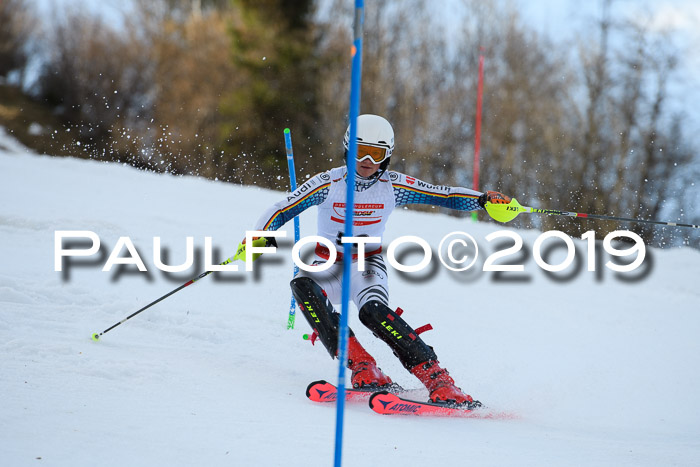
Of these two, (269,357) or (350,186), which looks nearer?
(350,186)

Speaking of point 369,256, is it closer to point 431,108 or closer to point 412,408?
point 412,408

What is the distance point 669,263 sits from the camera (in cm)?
768

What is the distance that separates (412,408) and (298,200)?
4.67 ft

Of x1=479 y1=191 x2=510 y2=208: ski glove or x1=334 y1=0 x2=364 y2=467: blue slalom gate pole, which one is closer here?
x1=334 y1=0 x2=364 y2=467: blue slalom gate pole

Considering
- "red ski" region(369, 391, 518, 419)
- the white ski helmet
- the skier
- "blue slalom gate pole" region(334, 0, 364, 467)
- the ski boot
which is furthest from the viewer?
the white ski helmet

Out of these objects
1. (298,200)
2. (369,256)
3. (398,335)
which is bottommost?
(398,335)

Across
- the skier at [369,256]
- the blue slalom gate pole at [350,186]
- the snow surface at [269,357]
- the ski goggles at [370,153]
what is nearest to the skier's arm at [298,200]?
the skier at [369,256]

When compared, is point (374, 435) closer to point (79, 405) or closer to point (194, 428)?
point (194, 428)

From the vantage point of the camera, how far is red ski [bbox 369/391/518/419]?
3.33m

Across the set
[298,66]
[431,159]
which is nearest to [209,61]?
[298,66]

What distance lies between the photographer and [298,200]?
4070 mm
